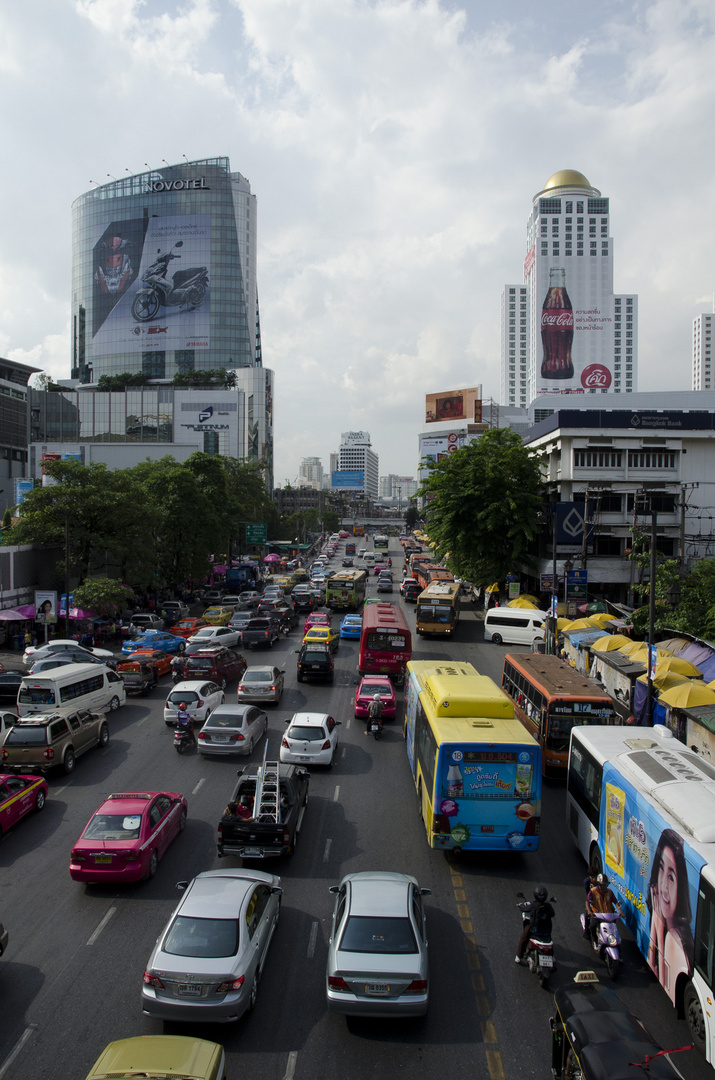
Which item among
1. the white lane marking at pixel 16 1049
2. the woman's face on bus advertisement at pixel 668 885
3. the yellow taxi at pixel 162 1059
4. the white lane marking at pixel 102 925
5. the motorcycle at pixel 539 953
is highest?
the woman's face on bus advertisement at pixel 668 885

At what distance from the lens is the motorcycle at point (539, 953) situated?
351 inches

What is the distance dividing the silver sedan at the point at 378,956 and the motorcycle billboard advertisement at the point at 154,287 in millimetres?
128803

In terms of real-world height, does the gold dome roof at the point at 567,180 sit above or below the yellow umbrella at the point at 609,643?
above

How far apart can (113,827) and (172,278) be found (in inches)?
5271

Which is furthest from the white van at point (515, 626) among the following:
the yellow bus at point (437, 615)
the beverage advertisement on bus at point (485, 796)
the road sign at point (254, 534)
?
the road sign at point (254, 534)

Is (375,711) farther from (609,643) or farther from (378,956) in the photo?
(378,956)

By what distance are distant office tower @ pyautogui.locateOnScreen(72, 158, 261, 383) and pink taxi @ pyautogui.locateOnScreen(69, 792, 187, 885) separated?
4773 inches

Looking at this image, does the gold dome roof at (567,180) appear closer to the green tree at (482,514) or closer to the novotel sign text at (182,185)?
the novotel sign text at (182,185)

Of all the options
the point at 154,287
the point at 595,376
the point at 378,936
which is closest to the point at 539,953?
the point at 378,936

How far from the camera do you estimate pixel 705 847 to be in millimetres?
7945

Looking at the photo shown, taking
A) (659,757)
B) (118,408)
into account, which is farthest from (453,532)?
(118,408)

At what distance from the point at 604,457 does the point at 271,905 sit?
44591mm

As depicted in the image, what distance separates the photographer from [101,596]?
34.2 m

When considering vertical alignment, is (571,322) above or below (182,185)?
below
